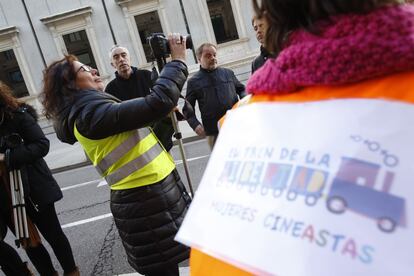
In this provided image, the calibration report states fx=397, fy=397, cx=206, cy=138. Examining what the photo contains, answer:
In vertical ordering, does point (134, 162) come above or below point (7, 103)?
below

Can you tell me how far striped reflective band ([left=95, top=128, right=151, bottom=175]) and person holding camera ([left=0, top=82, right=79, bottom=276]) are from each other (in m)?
0.99

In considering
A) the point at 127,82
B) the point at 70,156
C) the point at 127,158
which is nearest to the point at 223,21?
the point at 70,156

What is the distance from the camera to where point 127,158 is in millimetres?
1914

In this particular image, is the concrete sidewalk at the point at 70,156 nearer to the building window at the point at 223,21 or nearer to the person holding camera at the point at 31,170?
the person holding camera at the point at 31,170

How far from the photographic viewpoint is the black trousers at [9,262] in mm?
2854

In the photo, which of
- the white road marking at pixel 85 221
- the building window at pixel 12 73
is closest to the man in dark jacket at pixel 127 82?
the white road marking at pixel 85 221

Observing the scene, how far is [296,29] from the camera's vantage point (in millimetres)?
792

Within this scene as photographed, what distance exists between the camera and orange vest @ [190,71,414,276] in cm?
64

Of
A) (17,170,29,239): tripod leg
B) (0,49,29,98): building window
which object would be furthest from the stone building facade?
(17,170,29,239): tripod leg

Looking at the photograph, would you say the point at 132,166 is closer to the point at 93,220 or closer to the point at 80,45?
the point at 93,220

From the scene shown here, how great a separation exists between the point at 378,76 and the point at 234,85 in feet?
11.7

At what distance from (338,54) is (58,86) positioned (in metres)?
1.57

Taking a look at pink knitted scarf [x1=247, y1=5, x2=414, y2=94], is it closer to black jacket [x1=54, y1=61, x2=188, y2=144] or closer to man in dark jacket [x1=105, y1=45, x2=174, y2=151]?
black jacket [x1=54, y1=61, x2=188, y2=144]

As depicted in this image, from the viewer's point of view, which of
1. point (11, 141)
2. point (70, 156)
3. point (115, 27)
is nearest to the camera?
point (11, 141)
